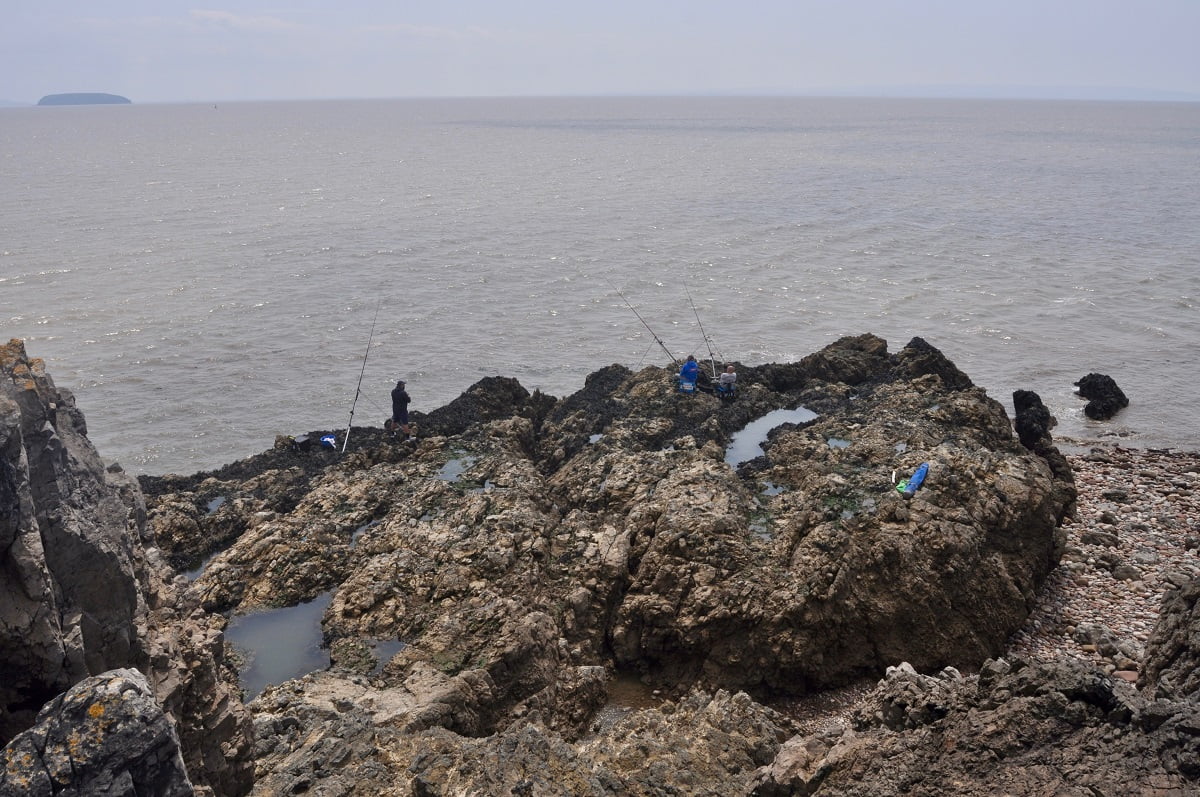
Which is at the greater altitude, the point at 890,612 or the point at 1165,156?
the point at 1165,156

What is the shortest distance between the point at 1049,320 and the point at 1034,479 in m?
25.2

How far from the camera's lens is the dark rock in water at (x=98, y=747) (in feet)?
17.1

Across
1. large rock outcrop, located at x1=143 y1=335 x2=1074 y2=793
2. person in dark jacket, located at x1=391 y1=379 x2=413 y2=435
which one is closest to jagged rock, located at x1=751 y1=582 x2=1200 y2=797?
large rock outcrop, located at x1=143 y1=335 x2=1074 y2=793

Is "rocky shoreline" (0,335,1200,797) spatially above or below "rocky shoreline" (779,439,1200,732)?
above

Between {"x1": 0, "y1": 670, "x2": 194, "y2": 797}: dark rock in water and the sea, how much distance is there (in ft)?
55.0

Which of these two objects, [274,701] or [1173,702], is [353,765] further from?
[1173,702]

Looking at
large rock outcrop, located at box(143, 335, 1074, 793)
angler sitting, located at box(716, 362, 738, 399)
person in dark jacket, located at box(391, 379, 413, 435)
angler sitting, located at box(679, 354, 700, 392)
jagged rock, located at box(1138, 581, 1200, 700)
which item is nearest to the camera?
jagged rock, located at box(1138, 581, 1200, 700)

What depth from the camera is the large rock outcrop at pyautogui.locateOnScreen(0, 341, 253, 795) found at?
6246mm

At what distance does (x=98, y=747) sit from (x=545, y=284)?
Result: 38205 millimetres

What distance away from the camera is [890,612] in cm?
1340

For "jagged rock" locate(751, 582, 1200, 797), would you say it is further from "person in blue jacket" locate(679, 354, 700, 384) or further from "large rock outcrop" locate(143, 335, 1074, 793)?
"person in blue jacket" locate(679, 354, 700, 384)

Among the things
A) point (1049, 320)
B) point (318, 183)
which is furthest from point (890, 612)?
point (318, 183)

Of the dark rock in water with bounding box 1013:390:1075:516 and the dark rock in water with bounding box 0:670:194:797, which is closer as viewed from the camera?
the dark rock in water with bounding box 0:670:194:797

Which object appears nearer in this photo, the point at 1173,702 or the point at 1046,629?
the point at 1173,702
